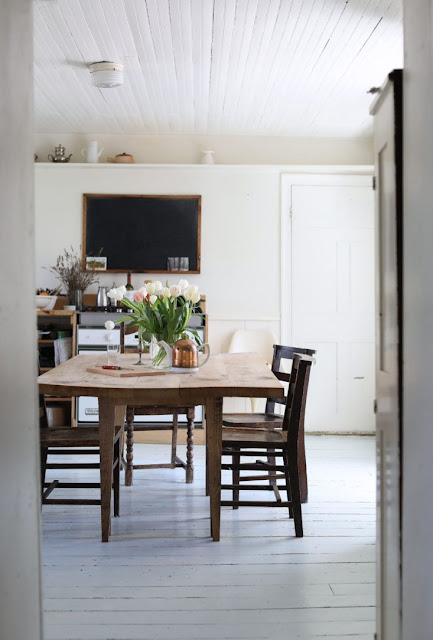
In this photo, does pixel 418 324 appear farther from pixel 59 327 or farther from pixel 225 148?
pixel 225 148

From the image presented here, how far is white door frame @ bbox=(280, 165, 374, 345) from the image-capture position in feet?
20.8

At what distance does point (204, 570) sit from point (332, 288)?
149 inches

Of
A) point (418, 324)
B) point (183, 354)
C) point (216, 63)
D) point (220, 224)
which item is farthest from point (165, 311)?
point (220, 224)

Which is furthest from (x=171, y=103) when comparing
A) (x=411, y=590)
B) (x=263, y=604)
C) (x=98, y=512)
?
(x=411, y=590)

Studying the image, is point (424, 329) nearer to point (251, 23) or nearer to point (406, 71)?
point (406, 71)

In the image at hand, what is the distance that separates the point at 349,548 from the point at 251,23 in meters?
2.76

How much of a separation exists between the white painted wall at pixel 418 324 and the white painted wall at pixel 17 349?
0.94 metres

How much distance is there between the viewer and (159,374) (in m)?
3.63

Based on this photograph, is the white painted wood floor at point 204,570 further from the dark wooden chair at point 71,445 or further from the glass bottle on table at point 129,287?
the glass bottle on table at point 129,287

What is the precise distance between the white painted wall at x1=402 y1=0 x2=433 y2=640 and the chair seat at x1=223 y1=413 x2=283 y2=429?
221 cm

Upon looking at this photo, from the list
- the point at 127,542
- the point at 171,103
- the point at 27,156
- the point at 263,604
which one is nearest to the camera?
the point at 27,156

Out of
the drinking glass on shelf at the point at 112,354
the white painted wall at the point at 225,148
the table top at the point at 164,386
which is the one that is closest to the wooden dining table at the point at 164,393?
the table top at the point at 164,386

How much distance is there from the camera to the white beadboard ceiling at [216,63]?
12.1 feet

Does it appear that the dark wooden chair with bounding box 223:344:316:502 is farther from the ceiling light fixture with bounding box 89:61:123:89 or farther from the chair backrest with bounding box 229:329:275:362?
the ceiling light fixture with bounding box 89:61:123:89
